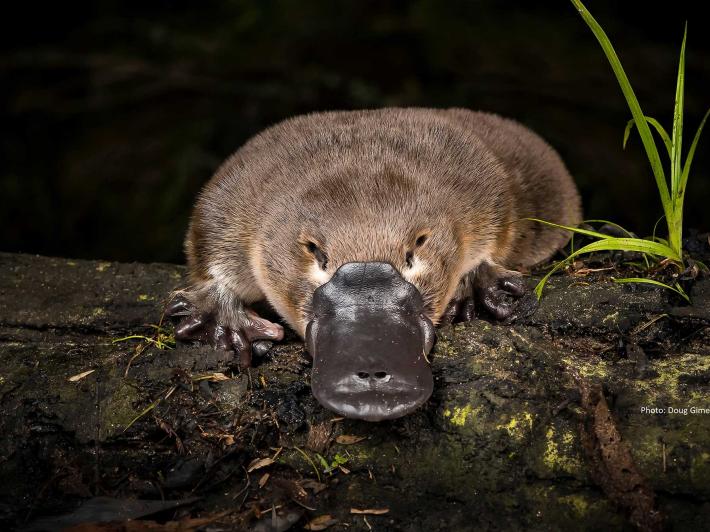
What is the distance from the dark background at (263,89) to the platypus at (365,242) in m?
1.58

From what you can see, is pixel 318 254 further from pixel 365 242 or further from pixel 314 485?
pixel 314 485

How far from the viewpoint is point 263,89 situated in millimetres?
4883

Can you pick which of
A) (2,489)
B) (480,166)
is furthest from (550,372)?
(2,489)

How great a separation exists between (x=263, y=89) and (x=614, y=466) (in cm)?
336

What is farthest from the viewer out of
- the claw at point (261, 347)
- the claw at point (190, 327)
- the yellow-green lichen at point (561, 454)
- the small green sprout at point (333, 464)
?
the claw at point (190, 327)

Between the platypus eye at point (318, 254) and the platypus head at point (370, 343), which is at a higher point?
the platypus eye at point (318, 254)

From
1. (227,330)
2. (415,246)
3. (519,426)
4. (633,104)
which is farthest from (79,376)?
(633,104)

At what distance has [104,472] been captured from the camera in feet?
7.51

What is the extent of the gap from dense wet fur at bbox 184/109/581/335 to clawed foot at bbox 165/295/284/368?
0.11ft

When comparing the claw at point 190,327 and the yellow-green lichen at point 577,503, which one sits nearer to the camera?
the yellow-green lichen at point 577,503

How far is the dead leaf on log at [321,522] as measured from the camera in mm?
2090

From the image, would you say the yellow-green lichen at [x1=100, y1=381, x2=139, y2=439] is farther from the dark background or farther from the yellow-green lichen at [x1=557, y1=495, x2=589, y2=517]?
the dark background

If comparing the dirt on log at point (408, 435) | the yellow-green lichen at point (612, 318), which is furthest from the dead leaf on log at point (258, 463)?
the yellow-green lichen at point (612, 318)

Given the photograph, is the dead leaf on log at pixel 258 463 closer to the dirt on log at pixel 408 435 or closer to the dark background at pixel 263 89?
the dirt on log at pixel 408 435
